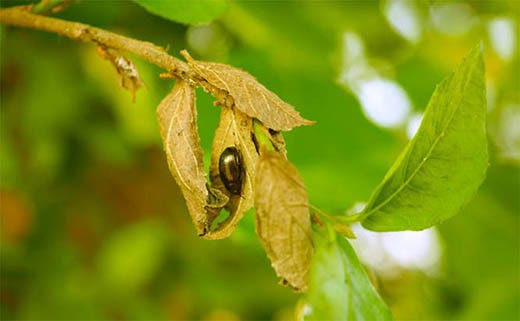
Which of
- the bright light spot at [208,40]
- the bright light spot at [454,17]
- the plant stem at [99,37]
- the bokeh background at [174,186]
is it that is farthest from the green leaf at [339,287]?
the bright light spot at [454,17]

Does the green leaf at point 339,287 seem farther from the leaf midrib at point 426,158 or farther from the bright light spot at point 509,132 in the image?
the bright light spot at point 509,132

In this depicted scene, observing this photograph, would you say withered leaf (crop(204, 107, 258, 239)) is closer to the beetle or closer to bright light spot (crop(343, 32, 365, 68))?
the beetle

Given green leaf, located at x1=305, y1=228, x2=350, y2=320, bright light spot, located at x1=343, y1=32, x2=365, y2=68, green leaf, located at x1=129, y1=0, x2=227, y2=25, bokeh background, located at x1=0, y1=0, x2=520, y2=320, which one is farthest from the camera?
bright light spot, located at x1=343, y1=32, x2=365, y2=68

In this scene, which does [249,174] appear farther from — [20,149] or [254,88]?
[20,149]

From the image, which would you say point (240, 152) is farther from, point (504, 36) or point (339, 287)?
point (504, 36)

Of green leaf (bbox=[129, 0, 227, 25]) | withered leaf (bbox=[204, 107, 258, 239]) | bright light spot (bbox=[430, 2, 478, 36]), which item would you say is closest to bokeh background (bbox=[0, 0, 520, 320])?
bright light spot (bbox=[430, 2, 478, 36])

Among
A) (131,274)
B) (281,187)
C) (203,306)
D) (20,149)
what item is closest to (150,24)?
(20,149)

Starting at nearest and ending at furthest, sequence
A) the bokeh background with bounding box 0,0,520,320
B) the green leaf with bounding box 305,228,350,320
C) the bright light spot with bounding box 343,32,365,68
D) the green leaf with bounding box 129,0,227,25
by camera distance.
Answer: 1. the green leaf with bounding box 305,228,350,320
2. the green leaf with bounding box 129,0,227,25
3. the bokeh background with bounding box 0,0,520,320
4. the bright light spot with bounding box 343,32,365,68
